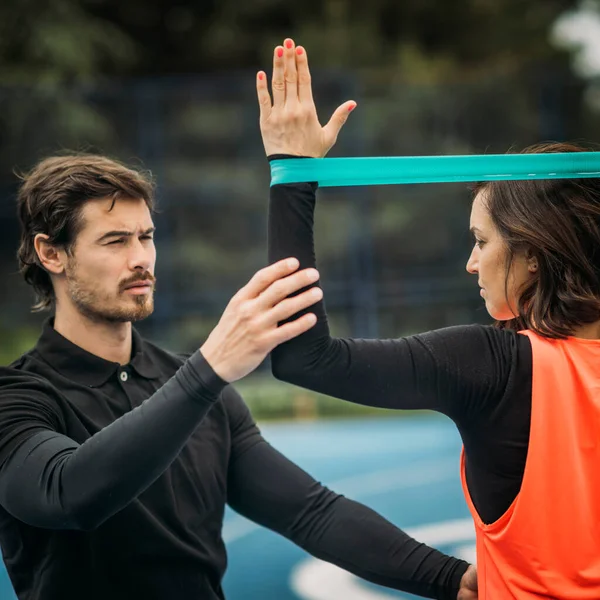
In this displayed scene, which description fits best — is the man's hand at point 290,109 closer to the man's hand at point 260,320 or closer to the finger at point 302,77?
the finger at point 302,77

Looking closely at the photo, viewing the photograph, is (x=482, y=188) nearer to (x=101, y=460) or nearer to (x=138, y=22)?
(x=101, y=460)

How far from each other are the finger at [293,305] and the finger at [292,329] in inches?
0.6

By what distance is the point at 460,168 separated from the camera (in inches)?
61.9

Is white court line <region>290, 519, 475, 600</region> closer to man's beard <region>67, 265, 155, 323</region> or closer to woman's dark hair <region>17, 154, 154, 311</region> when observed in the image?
man's beard <region>67, 265, 155, 323</region>

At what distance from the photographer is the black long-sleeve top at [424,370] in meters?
1.48

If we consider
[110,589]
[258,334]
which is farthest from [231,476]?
[258,334]

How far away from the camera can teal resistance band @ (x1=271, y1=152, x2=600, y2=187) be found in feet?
5.09

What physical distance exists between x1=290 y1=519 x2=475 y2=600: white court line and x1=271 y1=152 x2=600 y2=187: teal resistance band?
1.85 meters

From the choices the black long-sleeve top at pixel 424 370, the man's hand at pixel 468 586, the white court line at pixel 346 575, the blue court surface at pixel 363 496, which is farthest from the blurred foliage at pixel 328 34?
the black long-sleeve top at pixel 424 370

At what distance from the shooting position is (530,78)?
8367mm

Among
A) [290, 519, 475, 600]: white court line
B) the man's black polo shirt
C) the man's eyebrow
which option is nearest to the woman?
the man's black polo shirt

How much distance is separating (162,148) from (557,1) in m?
8.49

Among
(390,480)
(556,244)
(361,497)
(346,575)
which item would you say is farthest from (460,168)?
(390,480)

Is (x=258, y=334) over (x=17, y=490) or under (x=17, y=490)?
over
